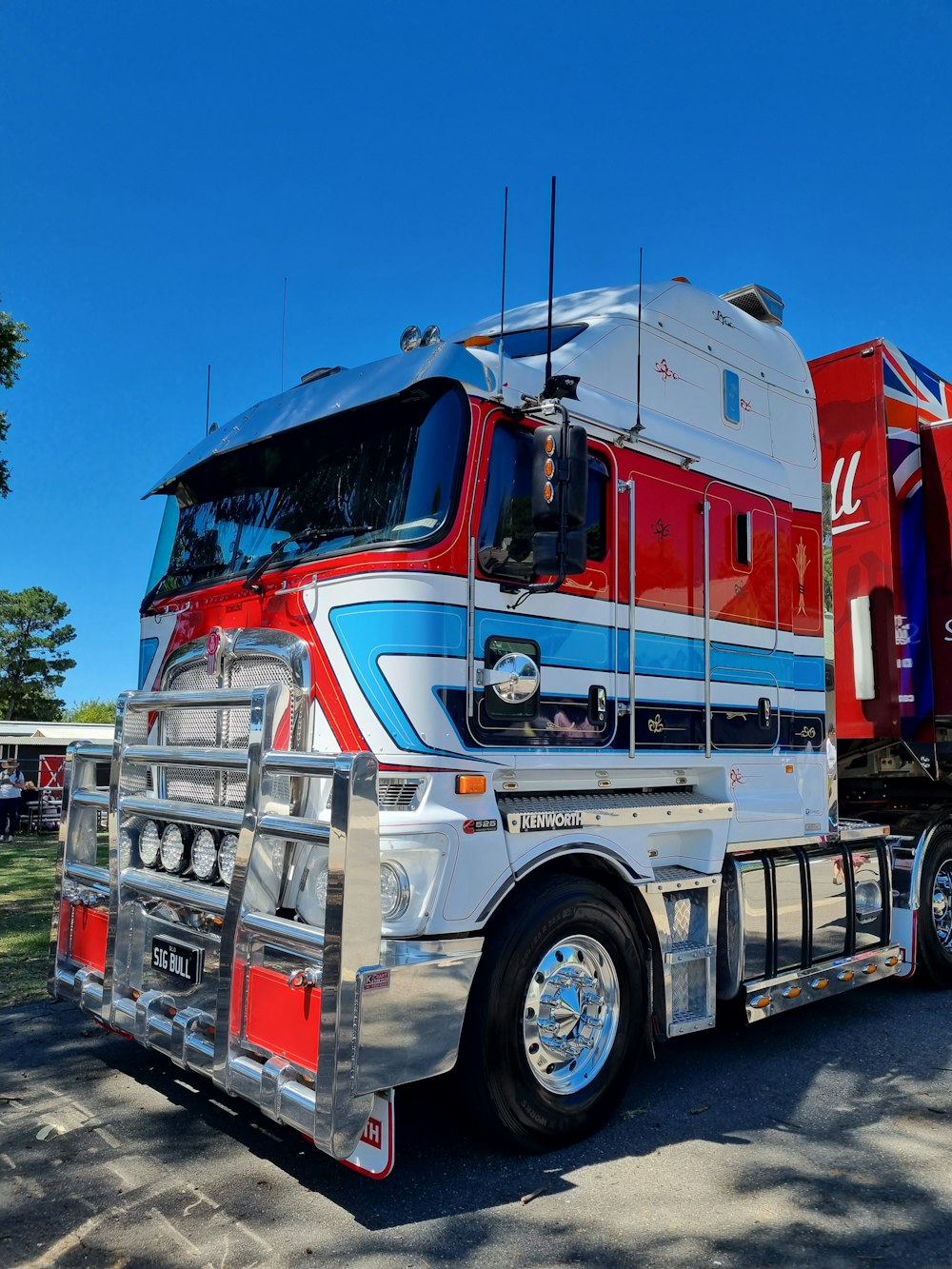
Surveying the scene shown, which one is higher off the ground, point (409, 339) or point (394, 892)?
point (409, 339)

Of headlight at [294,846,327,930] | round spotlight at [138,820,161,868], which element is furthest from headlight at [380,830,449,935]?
round spotlight at [138,820,161,868]

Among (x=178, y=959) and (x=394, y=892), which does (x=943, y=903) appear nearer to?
(x=394, y=892)

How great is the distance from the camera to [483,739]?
3924mm

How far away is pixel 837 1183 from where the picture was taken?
3840mm

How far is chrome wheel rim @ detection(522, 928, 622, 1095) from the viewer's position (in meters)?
4.00

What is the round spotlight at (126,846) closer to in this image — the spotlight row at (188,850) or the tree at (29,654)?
the spotlight row at (188,850)

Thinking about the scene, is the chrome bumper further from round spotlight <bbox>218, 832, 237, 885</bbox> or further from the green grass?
the green grass

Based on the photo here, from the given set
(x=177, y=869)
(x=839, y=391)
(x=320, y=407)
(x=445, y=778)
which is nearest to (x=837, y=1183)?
(x=445, y=778)

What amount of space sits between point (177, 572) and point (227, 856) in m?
1.66

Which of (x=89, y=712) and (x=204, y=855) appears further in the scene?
(x=89, y=712)

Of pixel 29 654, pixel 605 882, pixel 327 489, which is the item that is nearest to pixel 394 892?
pixel 605 882

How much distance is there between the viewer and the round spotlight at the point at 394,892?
3.56 meters

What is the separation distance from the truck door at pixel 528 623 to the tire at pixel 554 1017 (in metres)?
0.67

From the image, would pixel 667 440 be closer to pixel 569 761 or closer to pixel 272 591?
pixel 569 761
